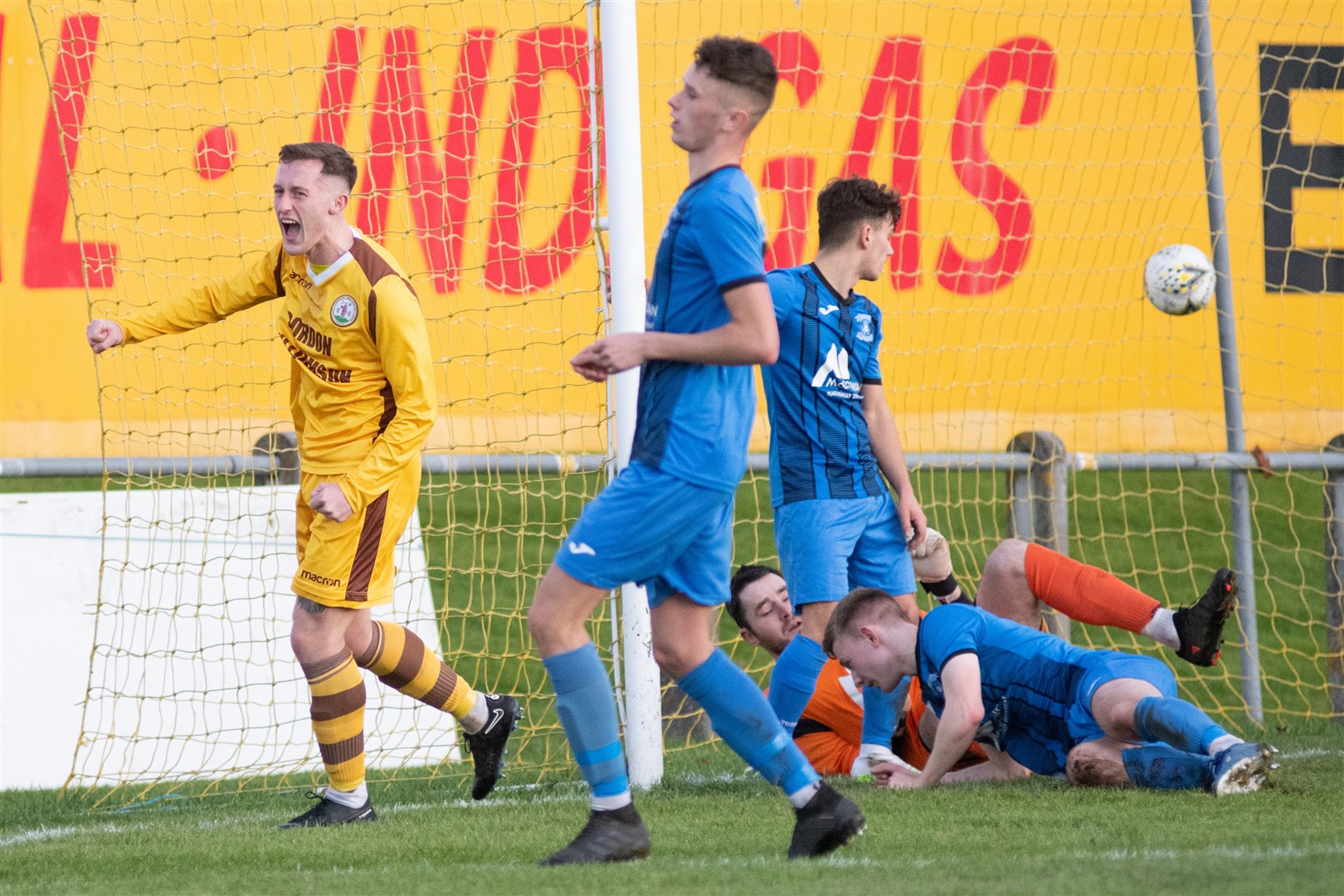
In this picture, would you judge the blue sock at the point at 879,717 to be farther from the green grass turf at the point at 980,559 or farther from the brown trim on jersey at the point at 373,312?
the brown trim on jersey at the point at 373,312

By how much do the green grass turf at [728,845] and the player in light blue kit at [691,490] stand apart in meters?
0.20

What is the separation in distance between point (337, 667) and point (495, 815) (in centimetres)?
61

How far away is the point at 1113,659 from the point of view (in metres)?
4.17

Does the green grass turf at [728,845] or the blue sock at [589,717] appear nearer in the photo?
the green grass turf at [728,845]

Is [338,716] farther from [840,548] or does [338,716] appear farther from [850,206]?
[850,206]

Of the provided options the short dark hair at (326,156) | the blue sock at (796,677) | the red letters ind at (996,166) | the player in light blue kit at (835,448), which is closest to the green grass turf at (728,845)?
the blue sock at (796,677)

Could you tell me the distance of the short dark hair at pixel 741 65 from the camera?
3.12 metres

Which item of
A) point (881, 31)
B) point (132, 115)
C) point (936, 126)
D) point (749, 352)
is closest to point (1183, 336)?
point (936, 126)

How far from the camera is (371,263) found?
411cm

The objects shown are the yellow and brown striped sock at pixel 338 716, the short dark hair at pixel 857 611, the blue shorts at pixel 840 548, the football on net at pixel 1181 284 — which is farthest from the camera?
the football on net at pixel 1181 284

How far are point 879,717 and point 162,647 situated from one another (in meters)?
2.84

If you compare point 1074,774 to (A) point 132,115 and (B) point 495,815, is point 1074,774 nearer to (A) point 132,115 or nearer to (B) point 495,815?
(B) point 495,815

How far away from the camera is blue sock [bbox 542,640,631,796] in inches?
124

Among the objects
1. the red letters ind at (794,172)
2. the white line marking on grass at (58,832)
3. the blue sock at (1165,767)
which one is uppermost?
the red letters ind at (794,172)
